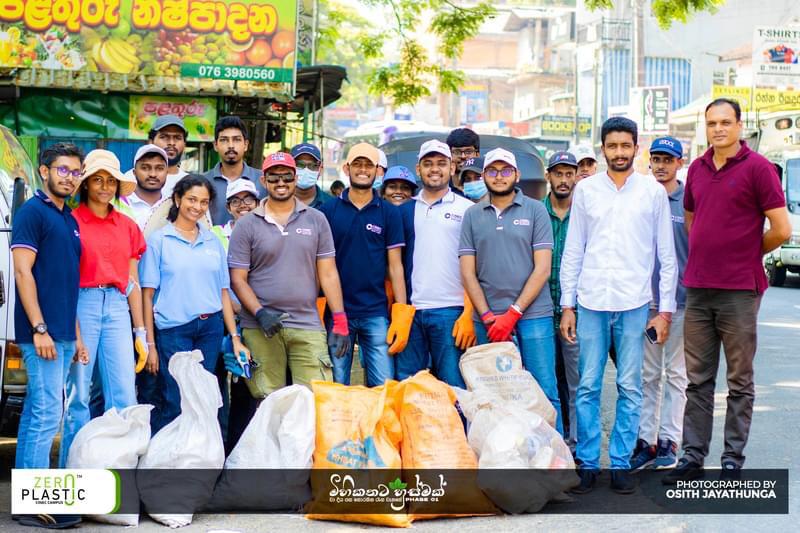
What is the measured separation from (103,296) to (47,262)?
1.51 feet

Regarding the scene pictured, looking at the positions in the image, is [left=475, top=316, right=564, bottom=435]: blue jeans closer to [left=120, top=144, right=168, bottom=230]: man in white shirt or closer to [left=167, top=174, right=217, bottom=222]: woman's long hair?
[left=167, top=174, right=217, bottom=222]: woman's long hair

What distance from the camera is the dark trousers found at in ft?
18.9

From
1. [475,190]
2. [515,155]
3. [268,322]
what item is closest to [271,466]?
[268,322]

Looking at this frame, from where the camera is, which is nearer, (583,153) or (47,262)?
(47,262)

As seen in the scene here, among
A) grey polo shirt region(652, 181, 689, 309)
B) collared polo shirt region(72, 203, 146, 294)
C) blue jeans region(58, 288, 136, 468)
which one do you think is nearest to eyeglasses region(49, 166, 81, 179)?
collared polo shirt region(72, 203, 146, 294)

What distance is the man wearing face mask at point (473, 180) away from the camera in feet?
24.0

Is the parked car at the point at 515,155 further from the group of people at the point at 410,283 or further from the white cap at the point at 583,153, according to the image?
the group of people at the point at 410,283

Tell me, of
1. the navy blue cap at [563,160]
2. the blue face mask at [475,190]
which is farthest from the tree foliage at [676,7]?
the blue face mask at [475,190]

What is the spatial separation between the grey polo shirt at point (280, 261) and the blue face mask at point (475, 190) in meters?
1.51

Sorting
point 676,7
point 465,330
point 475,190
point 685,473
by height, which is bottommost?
point 685,473

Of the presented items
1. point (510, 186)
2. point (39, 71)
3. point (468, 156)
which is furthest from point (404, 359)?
point (39, 71)

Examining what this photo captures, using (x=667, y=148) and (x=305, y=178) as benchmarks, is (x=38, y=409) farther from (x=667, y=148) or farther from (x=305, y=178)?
(x=667, y=148)

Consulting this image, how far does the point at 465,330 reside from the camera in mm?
6422

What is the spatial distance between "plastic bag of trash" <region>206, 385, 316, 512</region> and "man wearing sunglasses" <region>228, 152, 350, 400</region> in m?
0.62
